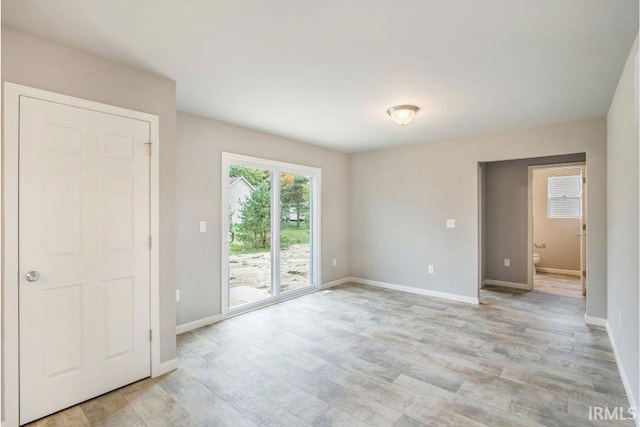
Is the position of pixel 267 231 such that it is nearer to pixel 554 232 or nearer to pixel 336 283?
pixel 336 283

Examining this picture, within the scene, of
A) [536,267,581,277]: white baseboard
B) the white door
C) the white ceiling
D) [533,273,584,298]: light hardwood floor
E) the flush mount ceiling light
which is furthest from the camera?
[536,267,581,277]: white baseboard

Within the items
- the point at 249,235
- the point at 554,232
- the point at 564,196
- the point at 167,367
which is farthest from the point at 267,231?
the point at 564,196

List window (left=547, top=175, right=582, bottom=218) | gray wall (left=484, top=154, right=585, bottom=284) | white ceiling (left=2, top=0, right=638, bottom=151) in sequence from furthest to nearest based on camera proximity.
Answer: window (left=547, top=175, right=582, bottom=218)
gray wall (left=484, top=154, right=585, bottom=284)
white ceiling (left=2, top=0, right=638, bottom=151)

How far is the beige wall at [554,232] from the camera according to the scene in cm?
653

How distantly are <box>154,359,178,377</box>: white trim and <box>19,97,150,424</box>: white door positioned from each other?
98 millimetres

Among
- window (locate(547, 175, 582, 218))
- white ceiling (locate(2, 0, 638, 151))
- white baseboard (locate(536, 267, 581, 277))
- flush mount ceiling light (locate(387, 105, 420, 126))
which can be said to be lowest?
white baseboard (locate(536, 267, 581, 277))

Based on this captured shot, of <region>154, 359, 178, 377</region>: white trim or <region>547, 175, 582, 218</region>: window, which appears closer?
<region>154, 359, 178, 377</region>: white trim

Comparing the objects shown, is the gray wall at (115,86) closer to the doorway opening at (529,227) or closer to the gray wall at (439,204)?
the gray wall at (439,204)

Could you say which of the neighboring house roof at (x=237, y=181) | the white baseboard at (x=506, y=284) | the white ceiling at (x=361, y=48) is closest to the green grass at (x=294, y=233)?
the neighboring house roof at (x=237, y=181)

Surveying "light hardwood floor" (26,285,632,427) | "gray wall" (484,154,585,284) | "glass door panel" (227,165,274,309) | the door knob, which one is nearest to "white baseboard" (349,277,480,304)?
"light hardwood floor" (26,285,632,427)

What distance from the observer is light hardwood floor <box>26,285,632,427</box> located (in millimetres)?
2088

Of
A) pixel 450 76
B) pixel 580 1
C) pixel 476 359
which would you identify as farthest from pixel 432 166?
pixel 580 1

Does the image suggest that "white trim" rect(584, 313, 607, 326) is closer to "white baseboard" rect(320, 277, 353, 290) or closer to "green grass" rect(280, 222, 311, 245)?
"white baseboard" rect(320, 277, 353, 290)

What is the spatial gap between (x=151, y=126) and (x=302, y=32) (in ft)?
4.89
